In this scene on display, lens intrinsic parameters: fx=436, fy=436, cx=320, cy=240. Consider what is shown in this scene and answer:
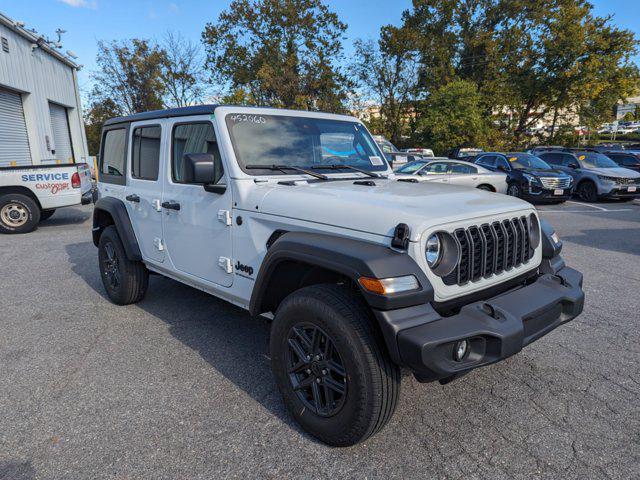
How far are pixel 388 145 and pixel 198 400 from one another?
1995 cm

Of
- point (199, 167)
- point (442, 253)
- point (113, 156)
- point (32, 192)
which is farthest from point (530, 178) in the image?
point (32, 192)

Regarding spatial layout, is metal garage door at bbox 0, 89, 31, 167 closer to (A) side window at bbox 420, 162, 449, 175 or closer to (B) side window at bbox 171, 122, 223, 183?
(A) side window at bbox 420, 162, 449, 175

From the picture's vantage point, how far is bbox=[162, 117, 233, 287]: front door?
3166 millimetres

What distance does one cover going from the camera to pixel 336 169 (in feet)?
11.5

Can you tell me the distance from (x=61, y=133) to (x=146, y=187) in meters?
19.0

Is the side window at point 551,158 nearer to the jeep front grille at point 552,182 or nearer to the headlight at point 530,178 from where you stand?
the jeep front grille at point 552,182

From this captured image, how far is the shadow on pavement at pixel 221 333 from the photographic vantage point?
121 inches

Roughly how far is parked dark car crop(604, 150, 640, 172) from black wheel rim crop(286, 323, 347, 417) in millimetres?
19296

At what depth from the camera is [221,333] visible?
13.0 feet

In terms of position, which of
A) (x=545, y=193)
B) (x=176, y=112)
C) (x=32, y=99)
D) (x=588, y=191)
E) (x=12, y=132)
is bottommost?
(x=588, y=191)

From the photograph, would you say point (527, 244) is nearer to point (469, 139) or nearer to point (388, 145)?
point (388, 145)

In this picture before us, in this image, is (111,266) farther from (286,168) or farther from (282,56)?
(282,56)

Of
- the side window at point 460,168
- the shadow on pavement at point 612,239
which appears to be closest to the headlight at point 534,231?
the shadow on pavement at point 612,239

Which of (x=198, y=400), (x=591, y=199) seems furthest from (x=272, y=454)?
(x=591, y=199)
